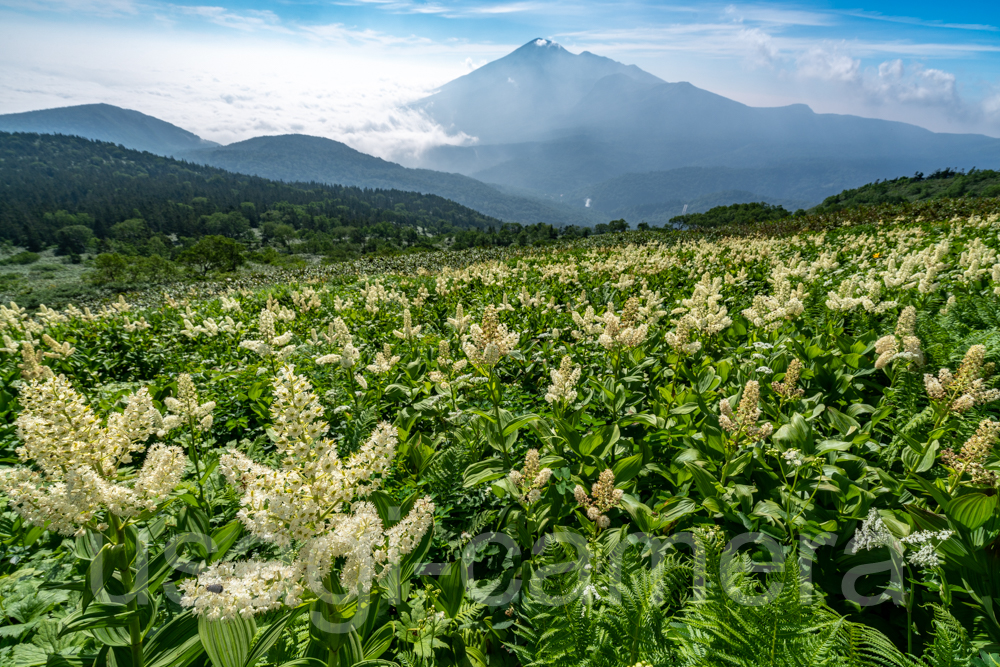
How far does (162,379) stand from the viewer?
7746mm

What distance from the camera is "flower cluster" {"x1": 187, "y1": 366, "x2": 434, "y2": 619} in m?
1.84

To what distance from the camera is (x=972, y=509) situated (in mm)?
2213

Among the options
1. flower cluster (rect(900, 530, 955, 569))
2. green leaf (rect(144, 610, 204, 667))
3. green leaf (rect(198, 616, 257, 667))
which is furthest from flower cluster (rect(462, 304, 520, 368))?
flower cluster (rect(900, 530, 955, 569))

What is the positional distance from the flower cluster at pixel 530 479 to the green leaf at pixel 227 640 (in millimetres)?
1755

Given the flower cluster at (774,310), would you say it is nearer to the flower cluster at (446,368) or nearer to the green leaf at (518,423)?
the green leaf at (518,423)

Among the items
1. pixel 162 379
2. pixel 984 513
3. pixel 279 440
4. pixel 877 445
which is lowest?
pixel 162 379

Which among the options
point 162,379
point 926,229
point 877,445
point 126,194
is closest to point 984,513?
point 877,445

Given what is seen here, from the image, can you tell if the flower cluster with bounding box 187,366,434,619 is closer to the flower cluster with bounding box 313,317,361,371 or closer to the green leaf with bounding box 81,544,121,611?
the green leaf with bounding box 81,544,121,611

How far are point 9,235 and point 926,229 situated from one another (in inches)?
8288

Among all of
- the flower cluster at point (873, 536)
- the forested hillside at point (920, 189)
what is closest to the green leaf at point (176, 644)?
the flower cluster at point (873, 536)

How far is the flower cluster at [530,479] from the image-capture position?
2.84m

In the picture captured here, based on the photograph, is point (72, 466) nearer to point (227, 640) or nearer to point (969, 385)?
point (227, 640)

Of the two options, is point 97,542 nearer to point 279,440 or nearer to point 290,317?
point 279,440

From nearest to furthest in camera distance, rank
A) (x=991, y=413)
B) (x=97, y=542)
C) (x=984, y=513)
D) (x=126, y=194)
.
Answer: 1. (x=984, y=513)
2. (x=97, y=542)
3. (x=991, y=413)
4. (x=126, y=194)
